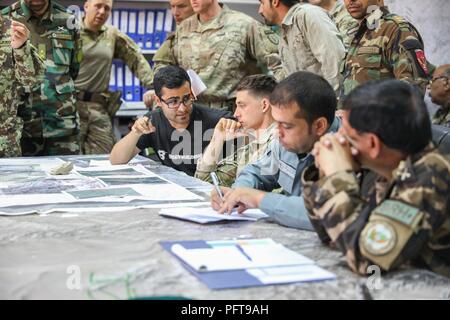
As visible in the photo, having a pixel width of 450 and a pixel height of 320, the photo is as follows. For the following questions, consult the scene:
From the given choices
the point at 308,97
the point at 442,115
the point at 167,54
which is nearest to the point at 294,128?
the point at 308,97

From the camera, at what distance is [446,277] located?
4.54 ft

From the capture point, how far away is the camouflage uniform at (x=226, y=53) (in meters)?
3.88

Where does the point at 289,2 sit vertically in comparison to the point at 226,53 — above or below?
above

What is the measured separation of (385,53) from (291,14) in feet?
1.95

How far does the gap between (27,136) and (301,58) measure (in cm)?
177

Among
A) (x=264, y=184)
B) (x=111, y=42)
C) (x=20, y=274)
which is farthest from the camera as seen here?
(x=111, y=42)

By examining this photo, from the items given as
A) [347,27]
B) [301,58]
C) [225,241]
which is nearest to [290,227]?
[225,241]

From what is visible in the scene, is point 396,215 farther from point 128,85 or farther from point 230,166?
point 128,85

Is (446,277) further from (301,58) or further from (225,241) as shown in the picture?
(301,58)

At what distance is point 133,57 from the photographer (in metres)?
4.84

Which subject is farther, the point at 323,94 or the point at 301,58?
the point at 301,58

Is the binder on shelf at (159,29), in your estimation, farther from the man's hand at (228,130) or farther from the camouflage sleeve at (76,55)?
the man's hand at (228,130)

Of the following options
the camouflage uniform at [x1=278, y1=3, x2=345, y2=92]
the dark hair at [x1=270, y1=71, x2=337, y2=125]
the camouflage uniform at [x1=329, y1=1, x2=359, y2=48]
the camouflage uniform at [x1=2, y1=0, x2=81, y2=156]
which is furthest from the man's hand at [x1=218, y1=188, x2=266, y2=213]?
the camouflage uniform at [x1=2, y1=0, x2=81, y2=156]

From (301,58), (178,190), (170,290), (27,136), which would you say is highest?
(301,58)
